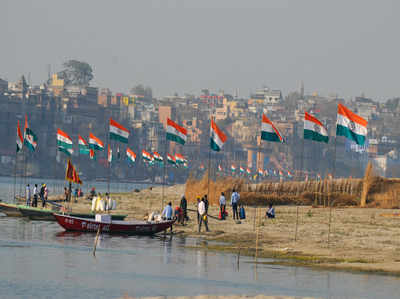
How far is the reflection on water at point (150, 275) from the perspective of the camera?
2520 cm

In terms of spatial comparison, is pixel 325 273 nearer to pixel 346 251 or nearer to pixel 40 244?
pixel 346 251

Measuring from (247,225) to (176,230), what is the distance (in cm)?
349

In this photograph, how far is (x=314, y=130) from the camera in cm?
4222

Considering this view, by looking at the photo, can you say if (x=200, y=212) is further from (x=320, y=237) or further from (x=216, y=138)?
(x=320, y=237)

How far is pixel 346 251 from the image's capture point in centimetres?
3266

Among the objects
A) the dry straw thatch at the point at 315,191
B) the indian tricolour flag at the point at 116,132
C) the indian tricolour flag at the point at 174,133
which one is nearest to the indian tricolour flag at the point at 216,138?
the indian tricolour flag at the point at 174,133

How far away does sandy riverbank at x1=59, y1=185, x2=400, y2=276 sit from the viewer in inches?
1202

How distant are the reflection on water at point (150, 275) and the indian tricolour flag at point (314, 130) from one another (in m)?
8.01

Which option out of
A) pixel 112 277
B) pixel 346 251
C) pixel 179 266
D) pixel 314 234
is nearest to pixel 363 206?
pixel 314 234

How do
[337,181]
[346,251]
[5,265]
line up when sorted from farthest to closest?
[337,181]
[346,251]
[5,265]

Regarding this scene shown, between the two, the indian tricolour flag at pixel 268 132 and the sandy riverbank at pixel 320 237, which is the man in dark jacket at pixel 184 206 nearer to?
the sandy riverbank at pixel 320 237

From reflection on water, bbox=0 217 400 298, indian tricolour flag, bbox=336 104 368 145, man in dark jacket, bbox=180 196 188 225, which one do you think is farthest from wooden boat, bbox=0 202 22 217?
indian tricolour flag, bbox=336 104 368 145

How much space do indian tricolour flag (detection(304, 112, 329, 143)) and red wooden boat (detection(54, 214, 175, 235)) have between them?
24.1ft

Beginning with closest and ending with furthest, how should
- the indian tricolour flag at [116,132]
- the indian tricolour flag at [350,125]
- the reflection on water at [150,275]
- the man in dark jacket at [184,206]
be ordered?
the reflection on water at [150,275], the indian tricolour flag at [350,125], the man in dark jacket at [184,206], the indian tricolour flag at [116,132]
